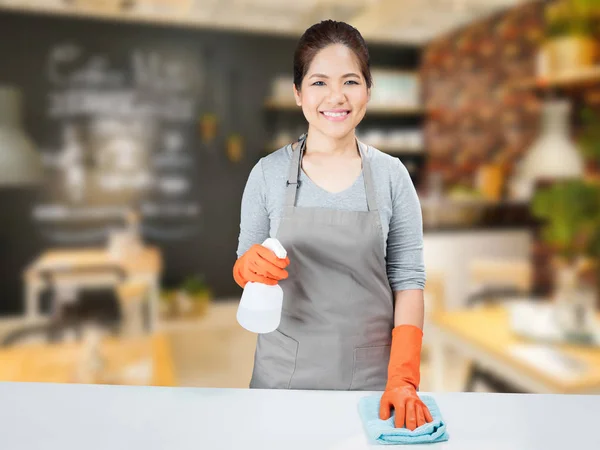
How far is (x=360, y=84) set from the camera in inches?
32.4

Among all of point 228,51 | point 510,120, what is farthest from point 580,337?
point 228,51

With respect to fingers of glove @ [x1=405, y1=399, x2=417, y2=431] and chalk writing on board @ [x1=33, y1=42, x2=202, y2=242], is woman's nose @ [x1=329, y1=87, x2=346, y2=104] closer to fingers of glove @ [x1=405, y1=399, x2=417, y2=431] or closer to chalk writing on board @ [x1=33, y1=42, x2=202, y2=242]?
fingers of glove @ [x1=405, y1=399, x2=417, y2=431]

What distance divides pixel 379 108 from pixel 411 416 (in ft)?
11.1

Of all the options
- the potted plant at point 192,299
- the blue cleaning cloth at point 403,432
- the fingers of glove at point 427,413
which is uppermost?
the fingers of glove at point 427,413

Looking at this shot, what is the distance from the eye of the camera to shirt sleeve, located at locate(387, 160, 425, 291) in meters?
0.85

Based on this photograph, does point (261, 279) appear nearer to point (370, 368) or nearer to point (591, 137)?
point (370, 368)

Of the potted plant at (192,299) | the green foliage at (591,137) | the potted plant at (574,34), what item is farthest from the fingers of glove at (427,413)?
the potted plant at (192,299)

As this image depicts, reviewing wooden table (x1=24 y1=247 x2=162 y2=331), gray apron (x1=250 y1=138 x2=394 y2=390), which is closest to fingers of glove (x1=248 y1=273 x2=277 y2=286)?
gray apron (x1=250 y1=138 x2=394 y2=390)

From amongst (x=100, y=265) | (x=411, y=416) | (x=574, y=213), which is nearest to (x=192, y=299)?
(x=100, y=265)

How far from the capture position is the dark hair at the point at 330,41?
809 millimetres

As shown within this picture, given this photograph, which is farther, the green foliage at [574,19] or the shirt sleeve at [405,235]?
the green foliage at [574,19]

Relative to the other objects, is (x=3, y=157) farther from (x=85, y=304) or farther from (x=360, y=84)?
(x=360, y=84)

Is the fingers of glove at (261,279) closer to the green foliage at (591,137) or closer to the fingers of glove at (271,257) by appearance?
the fingers of glove at (271,257)

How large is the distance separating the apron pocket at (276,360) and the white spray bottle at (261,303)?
104mm
